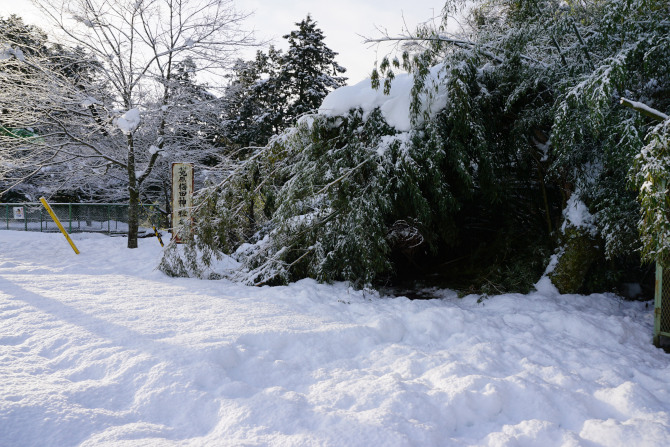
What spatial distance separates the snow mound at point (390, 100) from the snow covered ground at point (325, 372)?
7.95 ft

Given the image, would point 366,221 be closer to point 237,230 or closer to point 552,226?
point 237,230

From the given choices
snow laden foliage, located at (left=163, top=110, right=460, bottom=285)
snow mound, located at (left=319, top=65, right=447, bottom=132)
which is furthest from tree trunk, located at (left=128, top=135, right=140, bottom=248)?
snow mound, located at (left=319, top=65, right=447, bottom=132)

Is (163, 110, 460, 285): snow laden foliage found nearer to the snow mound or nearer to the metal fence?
the snow mound

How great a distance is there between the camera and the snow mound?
516 cm

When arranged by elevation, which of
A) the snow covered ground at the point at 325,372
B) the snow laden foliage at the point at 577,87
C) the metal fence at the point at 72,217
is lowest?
the snow covered ground at the point at 325,372

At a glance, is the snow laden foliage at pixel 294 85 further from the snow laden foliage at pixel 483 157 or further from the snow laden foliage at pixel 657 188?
the snow laden foliage at pixel 657 188

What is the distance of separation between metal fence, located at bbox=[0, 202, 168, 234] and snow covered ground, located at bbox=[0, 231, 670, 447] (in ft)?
34.5

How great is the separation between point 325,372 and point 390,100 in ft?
12.6

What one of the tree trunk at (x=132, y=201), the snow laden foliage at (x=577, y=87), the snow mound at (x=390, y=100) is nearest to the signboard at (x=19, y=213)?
the tree trunk at (x=132, y=201)

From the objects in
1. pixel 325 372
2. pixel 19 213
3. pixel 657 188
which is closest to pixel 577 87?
pixel 657 188

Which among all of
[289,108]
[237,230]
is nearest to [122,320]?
[237,230]

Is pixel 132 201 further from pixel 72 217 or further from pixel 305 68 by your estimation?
pixel 305 68

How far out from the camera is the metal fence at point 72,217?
1419cm

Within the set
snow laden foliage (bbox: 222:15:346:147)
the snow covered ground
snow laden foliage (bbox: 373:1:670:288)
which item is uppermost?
snow laden foliage (bbox: 222:15:346:147)
